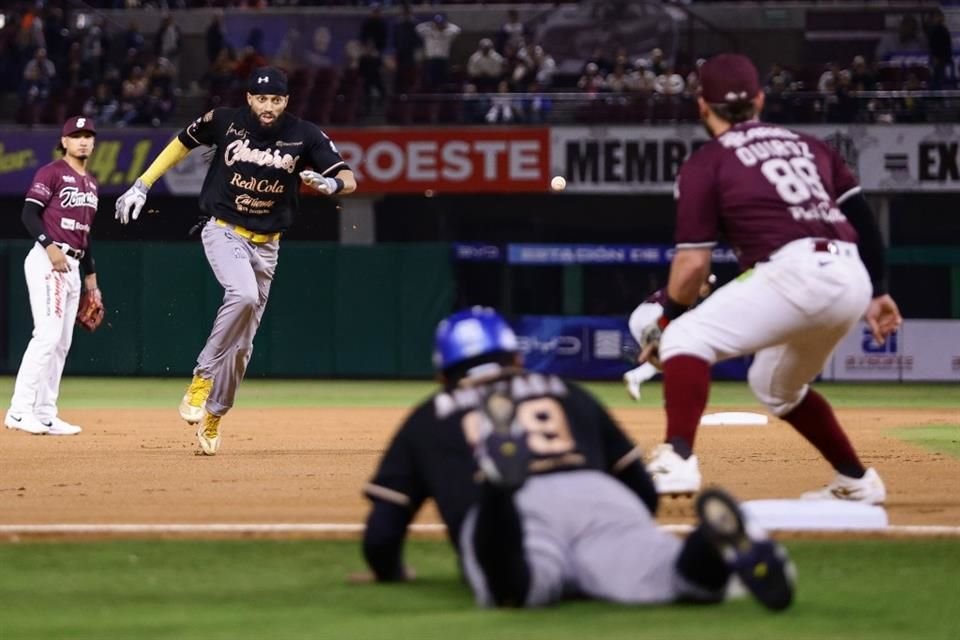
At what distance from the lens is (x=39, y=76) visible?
27.6 meters

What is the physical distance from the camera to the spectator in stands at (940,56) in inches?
1017

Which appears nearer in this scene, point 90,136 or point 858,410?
point 90,136

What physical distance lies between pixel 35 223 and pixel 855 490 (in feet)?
23.4

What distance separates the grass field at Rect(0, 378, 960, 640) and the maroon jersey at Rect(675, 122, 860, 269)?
4.11 feet

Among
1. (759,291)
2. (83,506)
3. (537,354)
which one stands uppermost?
(759,291)

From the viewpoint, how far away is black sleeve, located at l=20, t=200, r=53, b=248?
1294 cm

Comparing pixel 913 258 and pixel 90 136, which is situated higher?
pixel 90 136

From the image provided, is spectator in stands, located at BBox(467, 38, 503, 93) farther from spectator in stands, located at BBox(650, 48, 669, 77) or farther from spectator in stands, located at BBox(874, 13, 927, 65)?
spectator in stands, located at BBox(874, 13, 927, 65)

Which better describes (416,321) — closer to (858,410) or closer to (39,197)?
(858,410)

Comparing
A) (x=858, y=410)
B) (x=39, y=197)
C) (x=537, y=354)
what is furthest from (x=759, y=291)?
(x=537, y=354)

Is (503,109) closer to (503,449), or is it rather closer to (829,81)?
(829,81)

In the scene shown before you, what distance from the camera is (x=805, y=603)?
18.2ft

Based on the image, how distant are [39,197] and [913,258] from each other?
15633 millimetres

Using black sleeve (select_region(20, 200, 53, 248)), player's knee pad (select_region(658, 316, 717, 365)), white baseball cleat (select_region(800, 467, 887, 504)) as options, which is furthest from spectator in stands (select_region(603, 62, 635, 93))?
player's knee pad (select_region(658, 316, 717, 365))
